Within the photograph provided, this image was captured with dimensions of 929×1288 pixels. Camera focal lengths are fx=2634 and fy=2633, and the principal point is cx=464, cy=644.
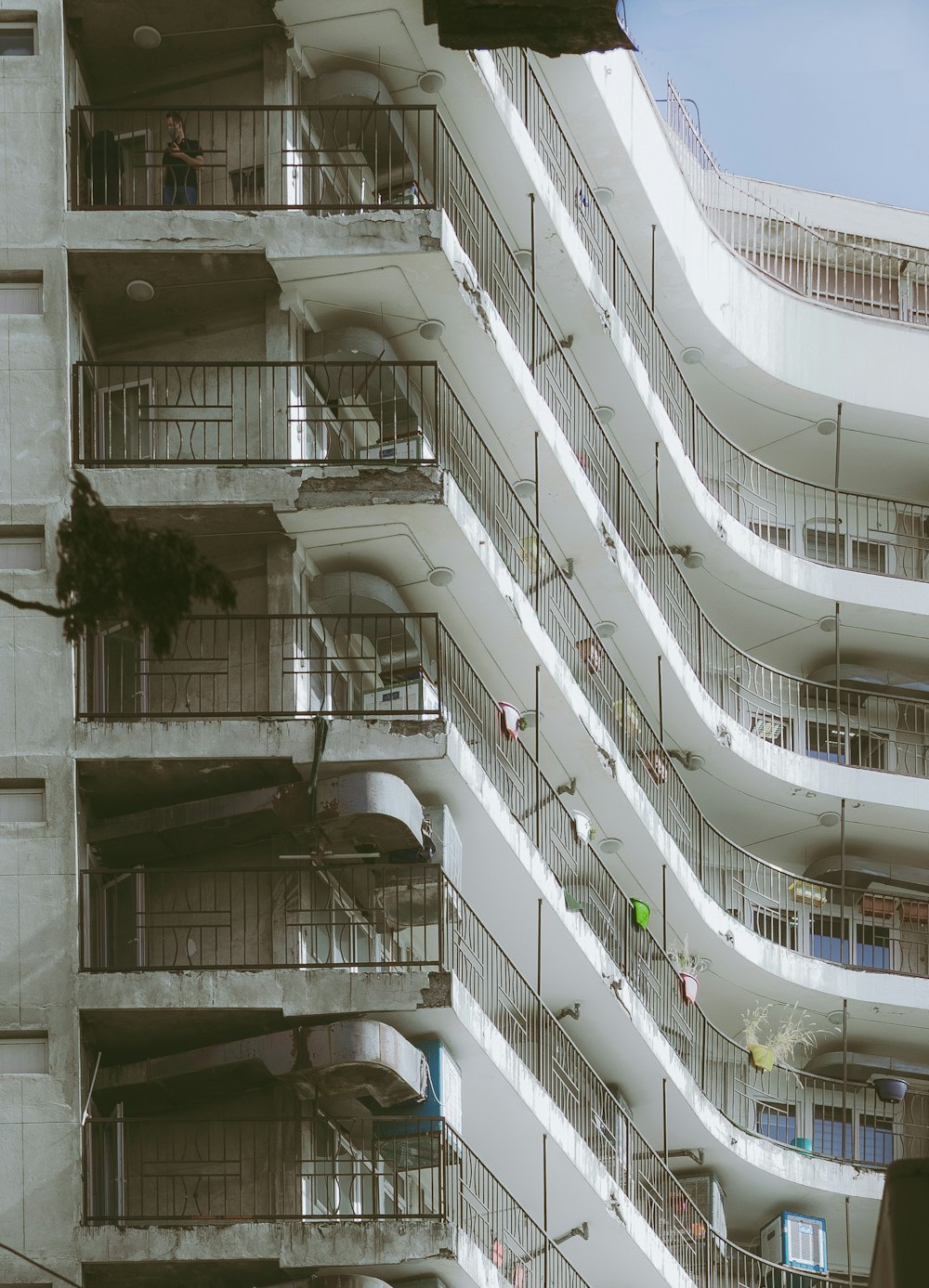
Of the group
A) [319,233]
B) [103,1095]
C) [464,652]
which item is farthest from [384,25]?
[103,1095]

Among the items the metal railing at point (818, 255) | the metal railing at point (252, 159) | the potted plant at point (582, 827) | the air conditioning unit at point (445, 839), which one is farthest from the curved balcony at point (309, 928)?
the metal railing at point (818, 255)

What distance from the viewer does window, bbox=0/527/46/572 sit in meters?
27.1

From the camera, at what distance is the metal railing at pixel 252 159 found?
28.5 metres

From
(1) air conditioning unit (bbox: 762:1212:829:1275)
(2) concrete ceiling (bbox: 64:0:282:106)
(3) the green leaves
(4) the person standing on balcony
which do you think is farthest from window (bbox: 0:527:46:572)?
(1) air conditioning unit (bbox: 762:1212:829:1275)

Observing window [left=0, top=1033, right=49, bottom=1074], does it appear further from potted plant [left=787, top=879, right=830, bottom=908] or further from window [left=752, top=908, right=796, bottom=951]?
potted plant [left=787, top=879, right=830, bottom=908]

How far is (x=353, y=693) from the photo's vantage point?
2869cm

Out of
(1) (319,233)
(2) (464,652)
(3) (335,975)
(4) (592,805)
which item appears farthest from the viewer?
(4) (592,805)

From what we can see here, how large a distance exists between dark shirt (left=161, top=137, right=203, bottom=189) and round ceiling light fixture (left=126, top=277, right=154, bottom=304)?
1.22 m

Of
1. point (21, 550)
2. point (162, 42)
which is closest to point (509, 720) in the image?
point (21, 550)

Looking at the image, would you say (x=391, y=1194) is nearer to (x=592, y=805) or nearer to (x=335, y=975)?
(x=335, y=975)

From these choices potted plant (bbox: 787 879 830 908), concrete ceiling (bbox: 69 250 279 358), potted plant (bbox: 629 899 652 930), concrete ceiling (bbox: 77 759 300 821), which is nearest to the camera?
concrete ceiling (bbox: 77 759 300 821)

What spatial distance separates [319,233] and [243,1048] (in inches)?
339

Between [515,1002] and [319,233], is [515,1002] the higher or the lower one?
the lower one

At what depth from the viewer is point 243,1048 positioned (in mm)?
26125
